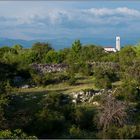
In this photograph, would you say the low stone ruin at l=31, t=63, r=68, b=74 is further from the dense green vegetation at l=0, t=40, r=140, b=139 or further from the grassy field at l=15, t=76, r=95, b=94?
the grassy field at l=15, t=76, r=95, b=94

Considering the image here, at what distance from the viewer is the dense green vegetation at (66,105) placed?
2273 centimetres

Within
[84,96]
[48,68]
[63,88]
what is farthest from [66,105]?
[48,68]

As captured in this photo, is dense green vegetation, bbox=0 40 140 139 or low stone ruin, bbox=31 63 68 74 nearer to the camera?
dense green vegetation, bbox=0 40 140 139

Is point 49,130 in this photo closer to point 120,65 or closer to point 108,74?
point 108,74

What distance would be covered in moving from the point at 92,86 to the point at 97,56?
2409 centimetres

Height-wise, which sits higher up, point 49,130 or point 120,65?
point 120,65

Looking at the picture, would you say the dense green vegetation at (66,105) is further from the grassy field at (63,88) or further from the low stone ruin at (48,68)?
the low stone ruin at (48,68)

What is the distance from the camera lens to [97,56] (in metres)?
58.5

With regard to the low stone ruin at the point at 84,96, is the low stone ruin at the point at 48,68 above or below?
above

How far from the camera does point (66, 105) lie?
87.9 ft

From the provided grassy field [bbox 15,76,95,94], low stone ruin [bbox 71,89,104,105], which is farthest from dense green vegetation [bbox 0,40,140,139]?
low stone ruin [bbox 71,89,104,105]

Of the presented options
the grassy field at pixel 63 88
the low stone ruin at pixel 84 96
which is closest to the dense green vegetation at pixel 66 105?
the grassy field at pixel 63 88

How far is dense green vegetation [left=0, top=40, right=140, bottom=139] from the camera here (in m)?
22.7

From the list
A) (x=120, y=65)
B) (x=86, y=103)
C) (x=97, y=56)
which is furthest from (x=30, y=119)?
(x=97, y=56)
